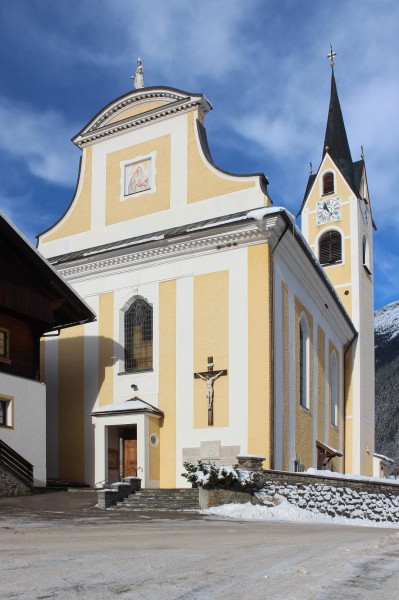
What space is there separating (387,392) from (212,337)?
61.6 m

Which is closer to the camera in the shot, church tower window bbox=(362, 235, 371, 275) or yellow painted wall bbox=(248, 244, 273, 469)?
yellow painted wall bbox=(248, 244, 273, 469)

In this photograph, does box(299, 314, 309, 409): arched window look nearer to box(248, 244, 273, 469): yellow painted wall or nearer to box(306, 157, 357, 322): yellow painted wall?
box(248, 244, 273, 469): yellow painted wall

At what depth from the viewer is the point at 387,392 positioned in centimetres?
7944

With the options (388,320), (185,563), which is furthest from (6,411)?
(388,320)

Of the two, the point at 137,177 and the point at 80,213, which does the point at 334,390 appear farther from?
the point at 80,213

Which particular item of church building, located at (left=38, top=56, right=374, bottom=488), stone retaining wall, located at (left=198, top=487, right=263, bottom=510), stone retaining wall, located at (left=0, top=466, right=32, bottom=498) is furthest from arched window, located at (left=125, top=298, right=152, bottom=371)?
stone retaining wall, located at (left=198, top=487, right=263, bottom=510)

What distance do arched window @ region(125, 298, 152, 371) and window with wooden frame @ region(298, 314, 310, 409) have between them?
554cm

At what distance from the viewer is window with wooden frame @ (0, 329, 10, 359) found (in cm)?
2025

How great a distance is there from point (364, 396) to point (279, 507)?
776 inches

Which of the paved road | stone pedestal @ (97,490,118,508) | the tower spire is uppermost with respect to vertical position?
the tower spire

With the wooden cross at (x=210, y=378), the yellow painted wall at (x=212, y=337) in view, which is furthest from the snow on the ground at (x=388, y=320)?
the wooden cross at (x=210, y=378)

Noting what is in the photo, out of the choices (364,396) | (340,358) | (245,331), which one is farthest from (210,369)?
(364,396)

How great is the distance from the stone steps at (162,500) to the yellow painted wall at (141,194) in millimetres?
9964

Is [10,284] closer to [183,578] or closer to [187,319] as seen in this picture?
[187,319]
